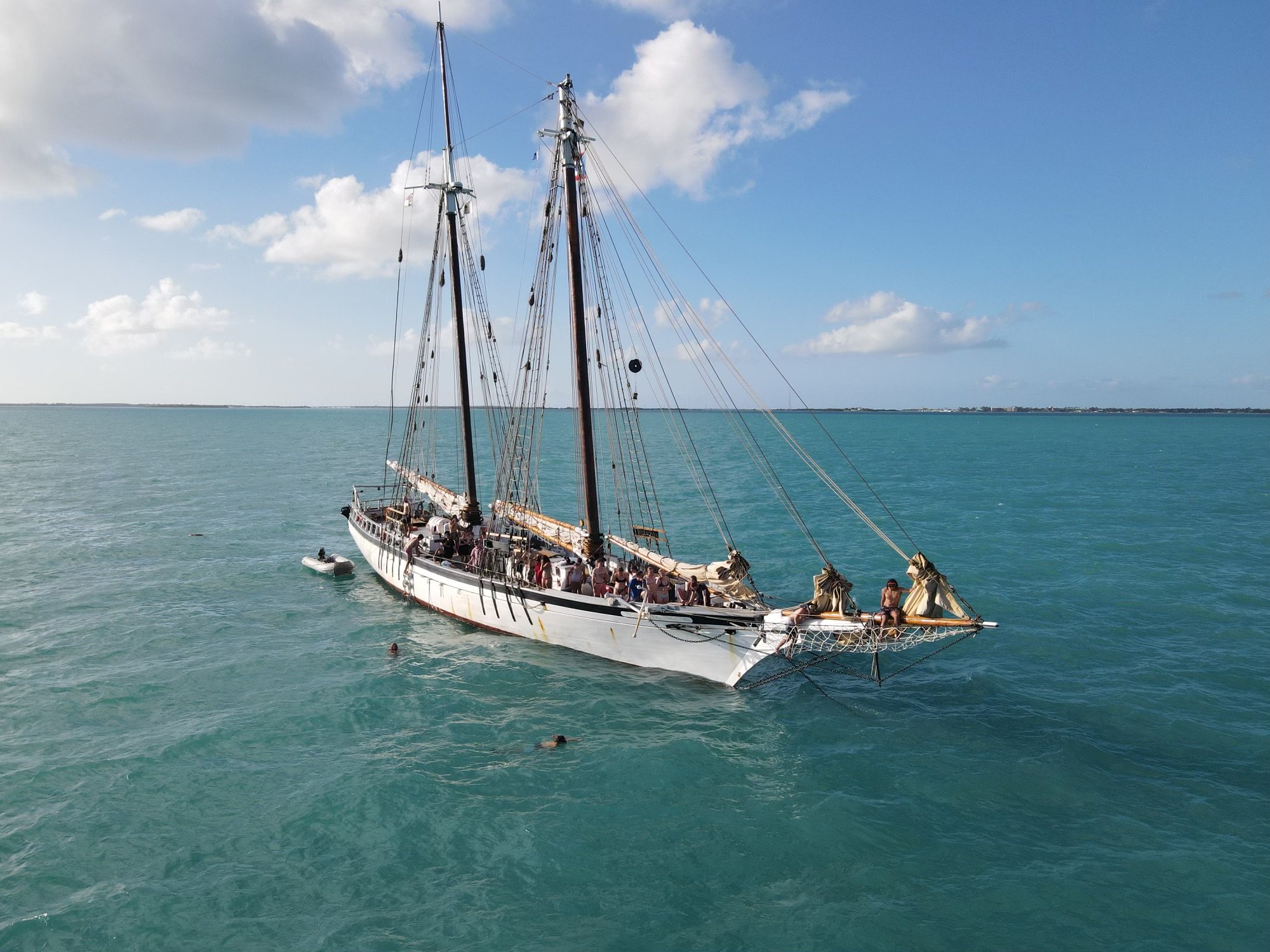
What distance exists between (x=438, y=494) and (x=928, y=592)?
95.7 feet

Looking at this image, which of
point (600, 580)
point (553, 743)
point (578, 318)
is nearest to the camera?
point (553, 743)

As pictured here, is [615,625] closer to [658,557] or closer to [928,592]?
[658,557]

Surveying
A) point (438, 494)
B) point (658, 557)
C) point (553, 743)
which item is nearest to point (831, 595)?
point (553, 743)

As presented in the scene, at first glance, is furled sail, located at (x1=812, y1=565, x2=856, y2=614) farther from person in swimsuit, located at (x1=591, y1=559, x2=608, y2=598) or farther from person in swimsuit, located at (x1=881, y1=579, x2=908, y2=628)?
person in swimsuit, located at (x1=591, y1=559, x2=608, y2=598)

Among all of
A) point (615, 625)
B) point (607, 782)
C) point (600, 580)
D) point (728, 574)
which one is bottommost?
point (607, 782)

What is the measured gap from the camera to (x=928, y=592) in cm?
1803

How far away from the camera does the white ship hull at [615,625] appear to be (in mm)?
21297

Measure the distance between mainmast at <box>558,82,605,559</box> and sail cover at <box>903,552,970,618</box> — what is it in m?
11.6

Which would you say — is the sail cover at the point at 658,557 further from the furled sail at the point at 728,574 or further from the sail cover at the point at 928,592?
the sail cover at the point at 928,592

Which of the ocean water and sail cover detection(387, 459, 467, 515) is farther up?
sail cover detection(387, 459, 467, 515)

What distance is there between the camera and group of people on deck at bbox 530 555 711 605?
890 inches

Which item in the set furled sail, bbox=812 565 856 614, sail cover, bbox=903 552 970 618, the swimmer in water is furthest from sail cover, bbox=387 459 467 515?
sail cover, bbox=903 552 970 618

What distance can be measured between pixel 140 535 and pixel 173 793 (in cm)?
3716

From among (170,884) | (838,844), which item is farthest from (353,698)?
(838,844)
